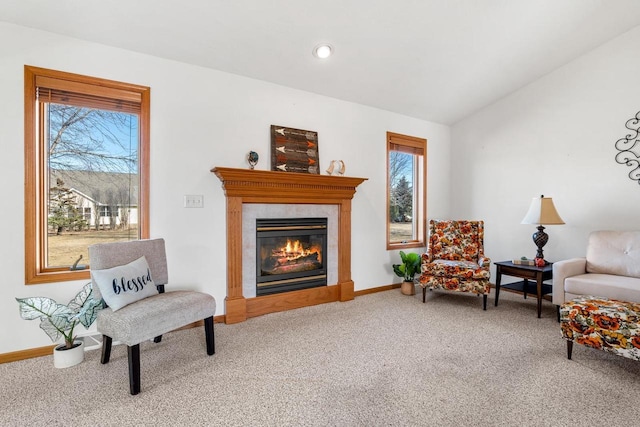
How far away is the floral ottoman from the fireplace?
7.61 feet

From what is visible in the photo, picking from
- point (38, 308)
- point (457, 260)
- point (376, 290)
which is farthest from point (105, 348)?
point (457, 260)

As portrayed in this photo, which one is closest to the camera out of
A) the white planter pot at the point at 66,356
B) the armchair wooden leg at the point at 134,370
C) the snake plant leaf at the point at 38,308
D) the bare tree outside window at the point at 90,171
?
the armchair wooden leg at the point at 134,370

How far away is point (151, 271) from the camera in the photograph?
2.49 metres

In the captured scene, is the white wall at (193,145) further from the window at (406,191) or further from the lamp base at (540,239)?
the lamp base at (540,239)

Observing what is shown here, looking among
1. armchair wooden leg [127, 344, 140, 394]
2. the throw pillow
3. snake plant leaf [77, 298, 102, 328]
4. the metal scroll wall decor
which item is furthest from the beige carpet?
the metal scroll wall decor

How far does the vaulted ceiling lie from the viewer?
244 centimetres

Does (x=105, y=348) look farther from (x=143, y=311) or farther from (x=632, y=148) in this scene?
(x=632, y=148)

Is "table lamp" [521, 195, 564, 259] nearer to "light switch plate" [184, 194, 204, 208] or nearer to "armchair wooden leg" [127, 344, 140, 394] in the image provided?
"light switch plate" [184, 194, 204, 208]

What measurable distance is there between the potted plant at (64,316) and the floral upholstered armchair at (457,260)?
321cm

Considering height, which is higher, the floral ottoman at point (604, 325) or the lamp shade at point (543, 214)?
the lamp shade at point (543, 214)

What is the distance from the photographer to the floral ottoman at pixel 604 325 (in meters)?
2.00

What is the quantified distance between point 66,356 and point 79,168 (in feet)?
4.80

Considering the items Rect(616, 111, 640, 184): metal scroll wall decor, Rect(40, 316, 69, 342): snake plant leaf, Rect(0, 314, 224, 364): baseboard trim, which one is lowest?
Rect(0, 314, 224, 364): baseboard trim

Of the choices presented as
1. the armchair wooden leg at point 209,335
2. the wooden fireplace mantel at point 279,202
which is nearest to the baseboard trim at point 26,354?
the armchair wooden leg at point 209,335
